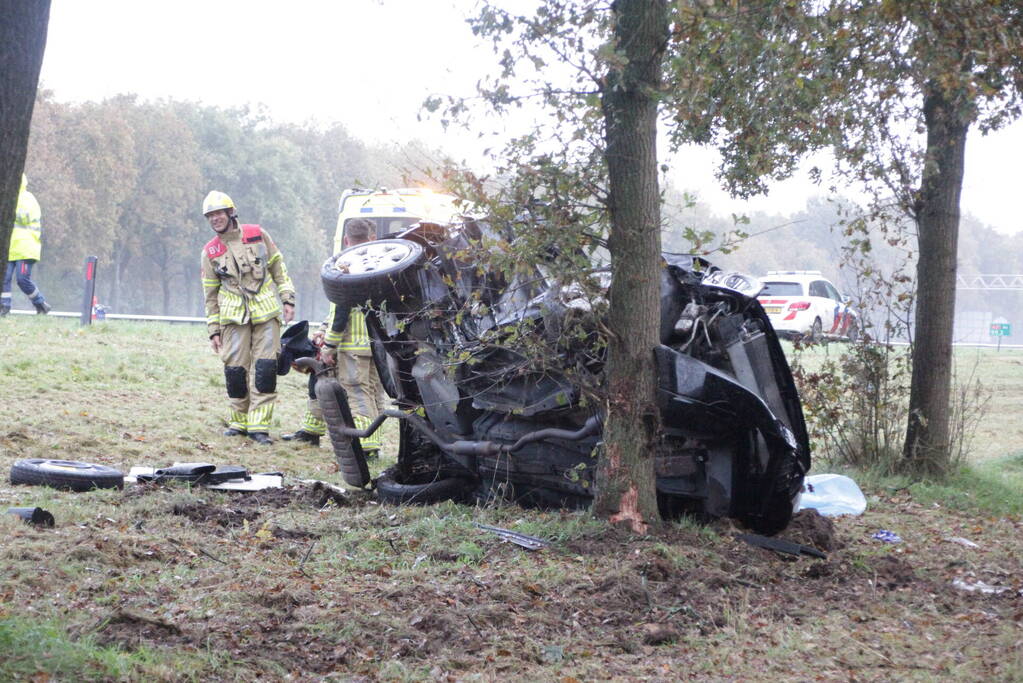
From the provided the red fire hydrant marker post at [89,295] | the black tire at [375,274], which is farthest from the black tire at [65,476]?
the red fire hydrant marker post at [89,295]

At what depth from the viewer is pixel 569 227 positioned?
16.7 feet

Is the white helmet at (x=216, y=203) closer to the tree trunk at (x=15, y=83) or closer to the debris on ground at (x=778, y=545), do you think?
the tree trunk at (x=15, y=83)

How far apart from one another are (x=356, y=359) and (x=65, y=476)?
2.92 metres

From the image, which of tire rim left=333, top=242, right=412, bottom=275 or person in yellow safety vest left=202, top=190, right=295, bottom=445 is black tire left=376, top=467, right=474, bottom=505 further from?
person in yellow safety vest left=202, top=190, right=295, bottom=445

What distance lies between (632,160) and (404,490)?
241 centimetres

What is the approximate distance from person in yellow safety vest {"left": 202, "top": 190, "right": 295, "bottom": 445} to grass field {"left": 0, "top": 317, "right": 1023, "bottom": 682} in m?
2.24

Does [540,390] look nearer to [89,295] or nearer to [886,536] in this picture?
[886,536]

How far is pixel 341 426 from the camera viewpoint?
21.5ft

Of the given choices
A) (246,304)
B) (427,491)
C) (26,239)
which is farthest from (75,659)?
(26,239)

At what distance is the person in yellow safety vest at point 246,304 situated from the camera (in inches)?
359

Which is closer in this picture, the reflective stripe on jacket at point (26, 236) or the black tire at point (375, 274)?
the black tire at point (375, 274)

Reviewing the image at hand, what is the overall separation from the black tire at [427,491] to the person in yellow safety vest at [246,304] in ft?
9.74

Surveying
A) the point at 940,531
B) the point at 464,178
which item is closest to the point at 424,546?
the point at 464,178

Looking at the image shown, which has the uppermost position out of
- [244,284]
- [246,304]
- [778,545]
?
[244,284]
